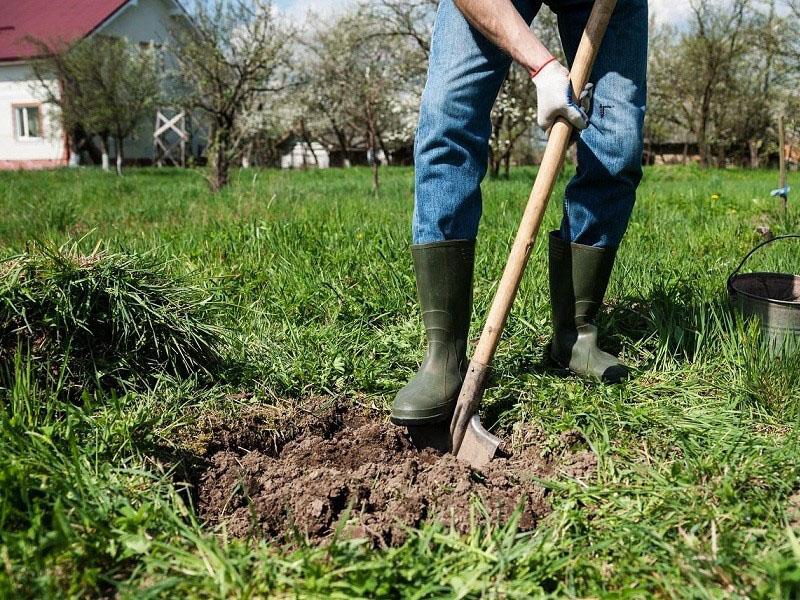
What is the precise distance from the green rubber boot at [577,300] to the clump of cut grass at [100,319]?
4.07 feet

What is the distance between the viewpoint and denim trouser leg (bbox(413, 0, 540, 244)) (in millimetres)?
2049

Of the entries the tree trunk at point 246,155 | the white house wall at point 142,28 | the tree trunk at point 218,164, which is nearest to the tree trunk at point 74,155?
the white house wall at point 142,28

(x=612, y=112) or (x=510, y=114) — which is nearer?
(x=612, y=112)

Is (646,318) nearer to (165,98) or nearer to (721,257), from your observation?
(721,257)

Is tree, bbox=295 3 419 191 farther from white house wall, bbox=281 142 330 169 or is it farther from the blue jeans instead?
the blue jeans

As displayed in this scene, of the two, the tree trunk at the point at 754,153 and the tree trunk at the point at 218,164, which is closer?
the tree trunk at the point at 218,164

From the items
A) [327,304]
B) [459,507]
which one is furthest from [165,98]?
[459,507]

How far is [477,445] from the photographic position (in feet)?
6.50

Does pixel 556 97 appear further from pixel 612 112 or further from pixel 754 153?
pixel 754 153

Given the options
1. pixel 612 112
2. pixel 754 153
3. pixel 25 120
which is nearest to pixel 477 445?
pixel 612 112

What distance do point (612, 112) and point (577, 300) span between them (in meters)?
0.65

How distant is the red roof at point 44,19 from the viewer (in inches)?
928

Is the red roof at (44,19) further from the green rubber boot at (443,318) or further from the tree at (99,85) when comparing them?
the green rubber boot at (443,318)

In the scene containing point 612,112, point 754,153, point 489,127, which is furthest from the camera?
point 754,153
